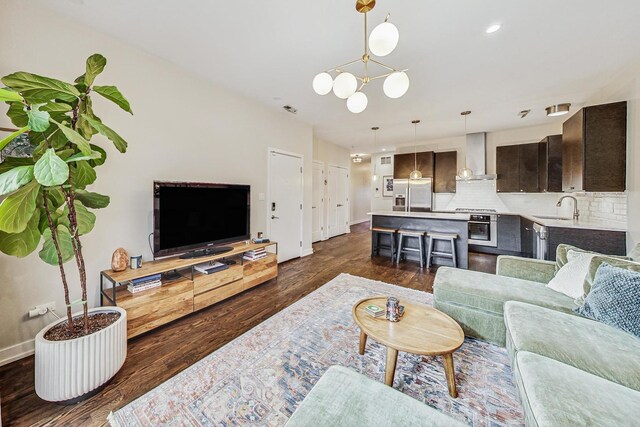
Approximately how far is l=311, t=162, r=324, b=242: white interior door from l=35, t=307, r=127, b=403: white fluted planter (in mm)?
4863

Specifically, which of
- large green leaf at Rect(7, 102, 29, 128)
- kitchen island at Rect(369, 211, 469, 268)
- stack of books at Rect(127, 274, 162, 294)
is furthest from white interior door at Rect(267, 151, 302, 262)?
large green leaf at Rect(7, 102, 29, 128)

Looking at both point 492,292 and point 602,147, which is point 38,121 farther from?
point 602,147

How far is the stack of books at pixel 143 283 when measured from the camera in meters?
2.25

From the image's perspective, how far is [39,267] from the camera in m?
2.03

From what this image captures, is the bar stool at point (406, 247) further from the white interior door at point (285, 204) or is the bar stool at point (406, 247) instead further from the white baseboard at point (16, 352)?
the white baseboard at point (16, 352)

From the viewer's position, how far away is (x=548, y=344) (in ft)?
4.63

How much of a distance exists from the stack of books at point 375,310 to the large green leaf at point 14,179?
2.13 m

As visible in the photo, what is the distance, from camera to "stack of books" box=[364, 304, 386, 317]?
1840mm

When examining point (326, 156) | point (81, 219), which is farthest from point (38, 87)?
Result: point (326, 156)

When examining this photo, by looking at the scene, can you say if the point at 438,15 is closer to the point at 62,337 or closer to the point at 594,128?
the point at 594,128

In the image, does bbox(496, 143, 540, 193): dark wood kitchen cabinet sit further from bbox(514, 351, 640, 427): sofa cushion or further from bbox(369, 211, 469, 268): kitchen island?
bbox(514, 351, 640, 427): sofa cushion

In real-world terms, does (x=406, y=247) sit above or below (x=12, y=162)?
below

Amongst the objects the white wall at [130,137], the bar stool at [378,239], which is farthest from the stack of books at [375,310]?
the bar stool at [378,239]

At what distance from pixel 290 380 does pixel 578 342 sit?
1.81m
